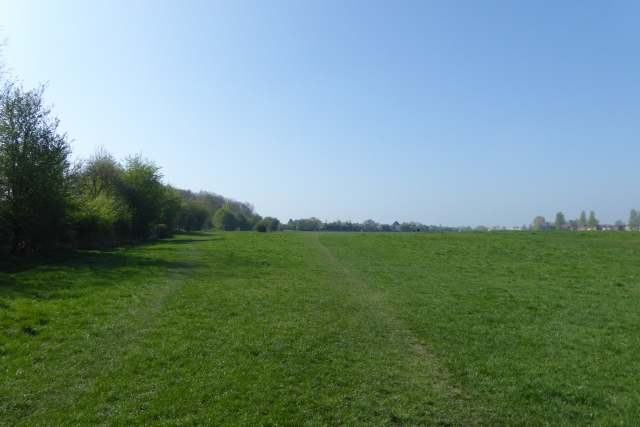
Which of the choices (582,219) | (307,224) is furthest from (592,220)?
(307,224)

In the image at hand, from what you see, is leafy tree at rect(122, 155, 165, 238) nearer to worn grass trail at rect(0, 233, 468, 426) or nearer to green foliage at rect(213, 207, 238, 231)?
worn grass trail at rect(0, 233, 468, 426)

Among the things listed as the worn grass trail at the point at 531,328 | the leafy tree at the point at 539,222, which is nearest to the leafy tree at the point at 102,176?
the worn grass trail at the point at 531,328

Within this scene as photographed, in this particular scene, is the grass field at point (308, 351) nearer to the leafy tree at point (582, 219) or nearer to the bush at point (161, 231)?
the bush at point (161, 231)

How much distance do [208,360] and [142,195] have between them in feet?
164

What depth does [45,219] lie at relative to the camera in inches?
1057

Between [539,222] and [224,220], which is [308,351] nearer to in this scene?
[539,222]

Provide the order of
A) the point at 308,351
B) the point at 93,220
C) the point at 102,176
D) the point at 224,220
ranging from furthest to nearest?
the point at 224,220 → the point at 102,176 → the point at 93,220 → the point at 308,351

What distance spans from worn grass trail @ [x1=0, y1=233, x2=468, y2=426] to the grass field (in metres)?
0.04

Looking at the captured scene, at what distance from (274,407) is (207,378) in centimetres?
177

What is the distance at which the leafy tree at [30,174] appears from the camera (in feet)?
82.8

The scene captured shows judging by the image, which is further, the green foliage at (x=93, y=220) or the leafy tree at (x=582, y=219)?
the leafy tree at (x=582, y=219)

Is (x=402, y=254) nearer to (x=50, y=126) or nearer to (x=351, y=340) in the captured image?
(x=351, y=340)

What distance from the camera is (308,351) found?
Result: 956 cm

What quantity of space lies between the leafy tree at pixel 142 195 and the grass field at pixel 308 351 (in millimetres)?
33979
